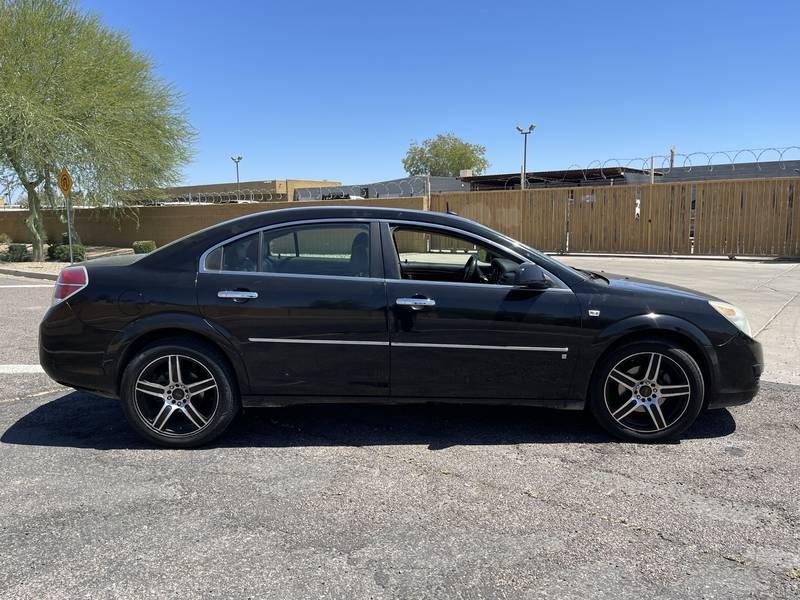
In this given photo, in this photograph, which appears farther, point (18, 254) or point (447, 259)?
point (18, 254)

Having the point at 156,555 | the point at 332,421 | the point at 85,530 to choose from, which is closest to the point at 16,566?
the point at 85,530

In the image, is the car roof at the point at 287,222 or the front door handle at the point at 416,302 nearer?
the front door handle at the point at 416,302

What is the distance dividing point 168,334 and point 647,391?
3294mm

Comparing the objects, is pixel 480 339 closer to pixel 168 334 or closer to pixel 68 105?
pixel 168 334

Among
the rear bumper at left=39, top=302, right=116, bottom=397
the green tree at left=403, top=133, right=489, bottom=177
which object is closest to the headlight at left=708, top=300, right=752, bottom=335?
the rear bumper at left=39, top=302, right=116, bottom=397

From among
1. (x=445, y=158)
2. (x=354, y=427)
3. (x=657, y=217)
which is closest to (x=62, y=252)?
(x=657, y=217)

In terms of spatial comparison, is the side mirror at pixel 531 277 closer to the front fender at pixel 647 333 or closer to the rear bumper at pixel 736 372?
the front fender at pixel 647 333

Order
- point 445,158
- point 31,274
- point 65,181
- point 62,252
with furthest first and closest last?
point 445,158, point 62,252, point 31,274, point 65,181

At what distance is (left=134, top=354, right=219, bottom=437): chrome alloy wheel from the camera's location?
4148 millimetres

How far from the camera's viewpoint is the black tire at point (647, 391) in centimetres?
417

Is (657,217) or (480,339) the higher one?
(657,217)

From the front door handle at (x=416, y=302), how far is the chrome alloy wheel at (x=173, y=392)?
1.37 metres

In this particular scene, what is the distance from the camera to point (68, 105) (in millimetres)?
20078

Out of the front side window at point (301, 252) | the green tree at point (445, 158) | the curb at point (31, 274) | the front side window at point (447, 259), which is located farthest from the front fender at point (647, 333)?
the green tree at point (445, 158)
